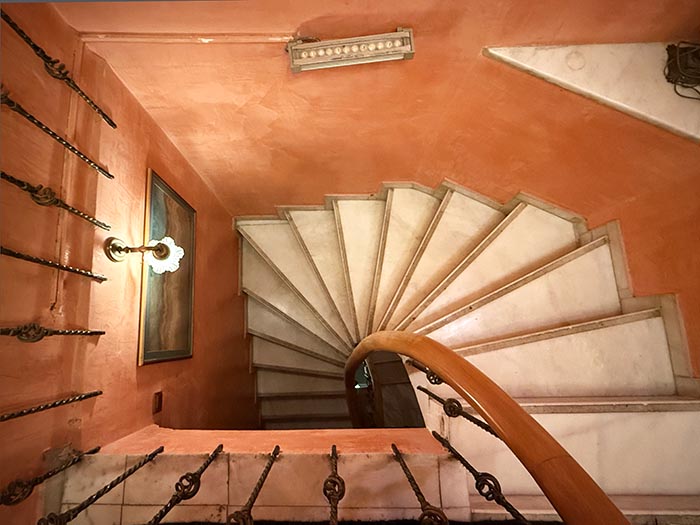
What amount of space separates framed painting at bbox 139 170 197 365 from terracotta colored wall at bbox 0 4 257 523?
7 centimetres

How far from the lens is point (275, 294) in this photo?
13.5 feet

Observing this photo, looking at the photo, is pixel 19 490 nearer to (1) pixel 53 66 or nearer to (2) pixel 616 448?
(1) pixel 53 66

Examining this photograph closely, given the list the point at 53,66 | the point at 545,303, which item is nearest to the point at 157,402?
the point at 53,66

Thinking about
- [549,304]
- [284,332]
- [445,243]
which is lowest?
[284,332]

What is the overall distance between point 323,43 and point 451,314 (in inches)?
81.5

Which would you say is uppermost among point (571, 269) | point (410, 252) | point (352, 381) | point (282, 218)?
point (282, 218)

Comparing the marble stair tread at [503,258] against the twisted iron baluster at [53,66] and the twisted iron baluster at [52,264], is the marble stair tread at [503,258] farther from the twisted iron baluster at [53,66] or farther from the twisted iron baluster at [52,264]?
the twisted iron baluster at [53,66]

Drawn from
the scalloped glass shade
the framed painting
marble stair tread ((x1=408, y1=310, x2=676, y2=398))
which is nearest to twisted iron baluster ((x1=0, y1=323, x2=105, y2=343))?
the scalloped glass shade

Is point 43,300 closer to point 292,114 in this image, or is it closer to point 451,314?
point 292,114

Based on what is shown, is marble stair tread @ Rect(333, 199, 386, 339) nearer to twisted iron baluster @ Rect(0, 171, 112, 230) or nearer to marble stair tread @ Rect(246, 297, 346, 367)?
marble stair tread @ Rect(246, 297, 346, 367)

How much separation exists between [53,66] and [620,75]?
256 cm

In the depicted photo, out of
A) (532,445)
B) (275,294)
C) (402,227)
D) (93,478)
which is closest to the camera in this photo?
(532,445)

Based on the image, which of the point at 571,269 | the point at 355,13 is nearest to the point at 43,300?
the point at 355,13

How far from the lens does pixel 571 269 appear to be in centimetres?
262
